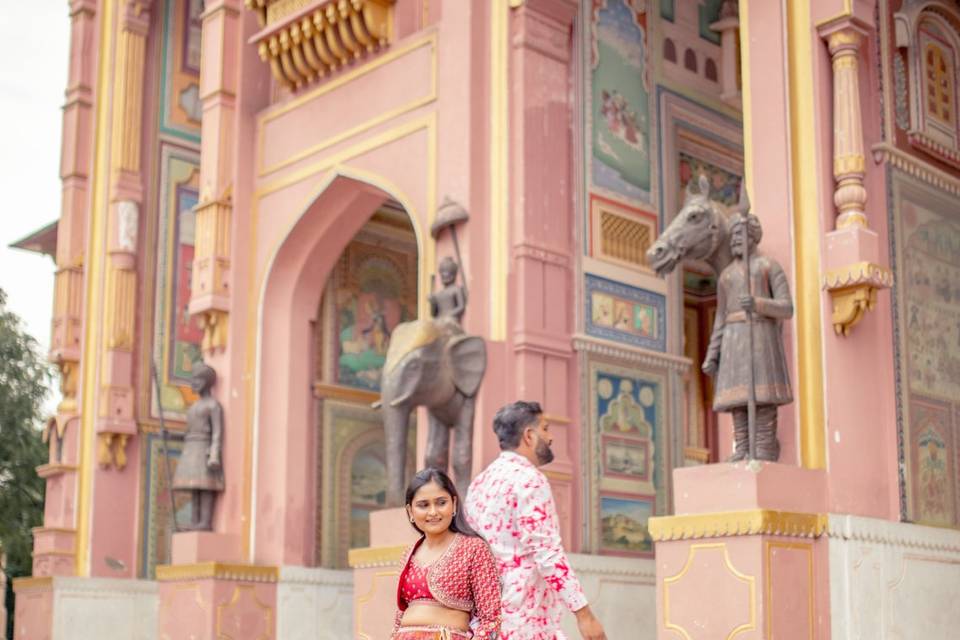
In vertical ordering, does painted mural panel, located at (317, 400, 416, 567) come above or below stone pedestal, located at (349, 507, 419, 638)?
above

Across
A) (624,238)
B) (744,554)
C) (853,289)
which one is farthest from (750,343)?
(624,238)

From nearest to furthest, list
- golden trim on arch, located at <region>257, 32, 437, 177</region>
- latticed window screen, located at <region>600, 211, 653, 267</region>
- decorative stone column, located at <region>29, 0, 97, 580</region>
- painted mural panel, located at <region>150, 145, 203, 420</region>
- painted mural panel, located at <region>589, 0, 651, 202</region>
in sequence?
latticed window screen, located at <region>600, 211, 653, 267</region>, painted mural panel, located at <region>589, 0, 651, 202</region>, golden trim on arch, located at <region>257, 32, 437, 177</region>, decorative stone column, located at <region>29, 0, 97, 580</region>, painted mural panel, located at <region>150, 145, 203, 420</region>

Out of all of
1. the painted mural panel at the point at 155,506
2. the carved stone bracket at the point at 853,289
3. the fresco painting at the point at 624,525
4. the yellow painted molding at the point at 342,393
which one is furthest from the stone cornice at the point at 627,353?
the painted mural panel at the point at 155,506

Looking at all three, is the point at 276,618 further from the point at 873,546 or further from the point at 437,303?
the point at 873,546

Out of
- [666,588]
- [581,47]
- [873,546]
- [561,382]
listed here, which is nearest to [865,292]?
[873,546]

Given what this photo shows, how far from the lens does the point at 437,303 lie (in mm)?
12602

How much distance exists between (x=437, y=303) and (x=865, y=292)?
13.0 feet

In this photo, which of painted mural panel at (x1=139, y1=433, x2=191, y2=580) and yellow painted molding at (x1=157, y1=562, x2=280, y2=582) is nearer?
yellow painted molding at (x1=157, y1=562, x2=280, y2=582)

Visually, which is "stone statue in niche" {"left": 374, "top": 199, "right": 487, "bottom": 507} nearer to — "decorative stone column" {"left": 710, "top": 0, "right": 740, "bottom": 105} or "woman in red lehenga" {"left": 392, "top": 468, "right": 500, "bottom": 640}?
"decorative stone column" {"left": 710, "top": 0, "right": 740, "bottom": 105}

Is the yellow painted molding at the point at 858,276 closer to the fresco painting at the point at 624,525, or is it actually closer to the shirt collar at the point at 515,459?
the fresco painting at the point at 624,525

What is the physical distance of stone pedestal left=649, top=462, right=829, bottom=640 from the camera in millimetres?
9164

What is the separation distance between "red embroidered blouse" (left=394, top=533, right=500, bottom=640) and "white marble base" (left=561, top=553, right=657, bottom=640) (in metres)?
6.25

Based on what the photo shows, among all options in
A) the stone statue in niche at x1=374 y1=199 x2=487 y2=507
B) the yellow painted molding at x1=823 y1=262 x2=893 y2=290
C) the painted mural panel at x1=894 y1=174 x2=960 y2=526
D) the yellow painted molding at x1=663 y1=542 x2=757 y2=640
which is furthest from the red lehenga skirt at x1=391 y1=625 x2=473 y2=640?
the stone statue in niche at x1=374 y1=199 x2=487 y2=507

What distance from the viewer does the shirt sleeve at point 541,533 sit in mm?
6664
